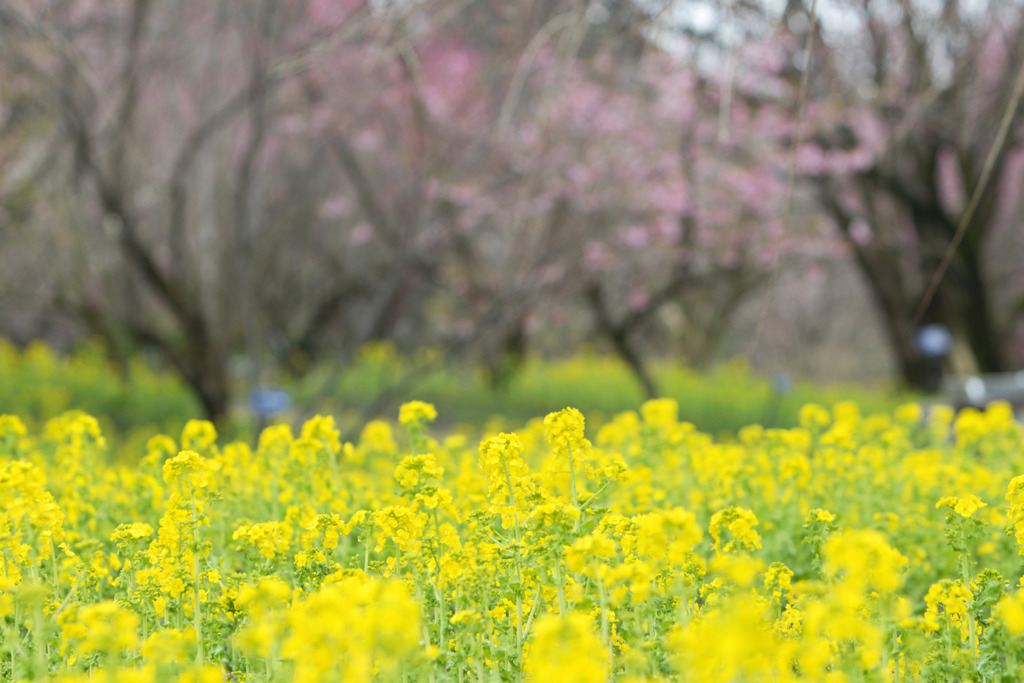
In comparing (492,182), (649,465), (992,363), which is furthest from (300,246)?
(649,465)

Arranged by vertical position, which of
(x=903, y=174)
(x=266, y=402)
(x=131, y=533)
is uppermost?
(x=903, y=174)

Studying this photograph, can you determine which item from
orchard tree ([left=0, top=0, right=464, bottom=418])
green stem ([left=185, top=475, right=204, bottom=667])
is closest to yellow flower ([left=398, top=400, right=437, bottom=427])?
green stem ([left=185, top=475, right=204, bottom=667])

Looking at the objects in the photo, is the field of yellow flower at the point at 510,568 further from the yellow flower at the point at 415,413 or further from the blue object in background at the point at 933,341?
the blue object in background at the point at 933,341

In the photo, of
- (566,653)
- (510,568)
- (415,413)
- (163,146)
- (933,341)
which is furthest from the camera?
(933,341)

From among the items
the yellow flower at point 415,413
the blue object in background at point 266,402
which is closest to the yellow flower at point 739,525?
the yellow flower at point 415,413

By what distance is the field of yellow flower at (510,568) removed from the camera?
5.24ft

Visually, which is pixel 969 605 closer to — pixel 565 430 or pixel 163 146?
pixel 565 430

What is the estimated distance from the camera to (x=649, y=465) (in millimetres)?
3648

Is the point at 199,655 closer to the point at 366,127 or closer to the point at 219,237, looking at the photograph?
the point at 219,237

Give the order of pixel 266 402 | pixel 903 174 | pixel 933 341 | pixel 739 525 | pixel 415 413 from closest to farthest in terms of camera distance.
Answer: pixel 739 525
pixel 415 413
pixel 266 402
pixel 933 341
pixel 903 174

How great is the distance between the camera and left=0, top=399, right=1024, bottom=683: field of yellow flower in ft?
5.24

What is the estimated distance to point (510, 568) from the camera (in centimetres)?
248

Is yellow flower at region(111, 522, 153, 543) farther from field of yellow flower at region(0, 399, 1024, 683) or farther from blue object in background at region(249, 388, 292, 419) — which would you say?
blue object in background at region(249, 388, 292, 419)

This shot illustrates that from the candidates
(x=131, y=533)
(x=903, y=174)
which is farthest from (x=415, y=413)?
(x=903, y=174)
